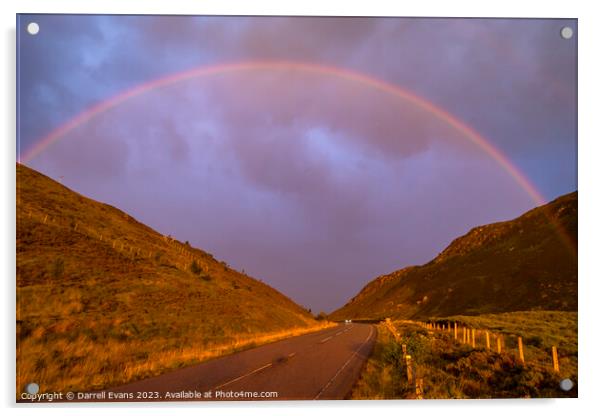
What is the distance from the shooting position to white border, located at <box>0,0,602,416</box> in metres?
11.4

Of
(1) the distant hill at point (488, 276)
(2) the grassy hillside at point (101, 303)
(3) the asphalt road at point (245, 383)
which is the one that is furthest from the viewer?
(1) the distant hill at point (488, 276)

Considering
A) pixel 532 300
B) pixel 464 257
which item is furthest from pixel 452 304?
pixel 532 300

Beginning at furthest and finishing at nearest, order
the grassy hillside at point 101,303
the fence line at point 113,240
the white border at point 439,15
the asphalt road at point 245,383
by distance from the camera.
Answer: the fence line at point 113,240
the grassy hillside at point 101,303
the white border at point 439,15
the asphalt road at point 245,383

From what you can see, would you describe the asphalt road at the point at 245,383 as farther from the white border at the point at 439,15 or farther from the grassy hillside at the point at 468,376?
the grassy hillside at the point at 468,376

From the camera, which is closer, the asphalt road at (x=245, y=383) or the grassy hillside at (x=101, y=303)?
the asphalt road at (x=245, y=383)

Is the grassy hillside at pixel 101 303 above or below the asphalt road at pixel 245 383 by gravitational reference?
above

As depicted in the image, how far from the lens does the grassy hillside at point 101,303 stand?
1245 cm

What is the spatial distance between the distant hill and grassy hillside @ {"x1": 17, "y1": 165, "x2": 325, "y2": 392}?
63.5ft

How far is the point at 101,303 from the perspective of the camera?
19609 millimetres

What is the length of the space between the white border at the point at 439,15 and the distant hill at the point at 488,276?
11.9 meters

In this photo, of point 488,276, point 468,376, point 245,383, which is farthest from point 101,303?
point 488,276

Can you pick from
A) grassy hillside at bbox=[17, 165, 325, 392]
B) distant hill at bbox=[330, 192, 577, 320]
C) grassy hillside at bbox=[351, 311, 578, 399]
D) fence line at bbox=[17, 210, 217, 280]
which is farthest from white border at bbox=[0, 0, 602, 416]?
distant hill at bbox=[330, 192, 577, 320]

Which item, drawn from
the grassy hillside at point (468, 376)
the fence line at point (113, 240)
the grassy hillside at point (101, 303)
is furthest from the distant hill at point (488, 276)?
the fence line at point (113, 240)

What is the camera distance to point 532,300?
4619 centimetres
